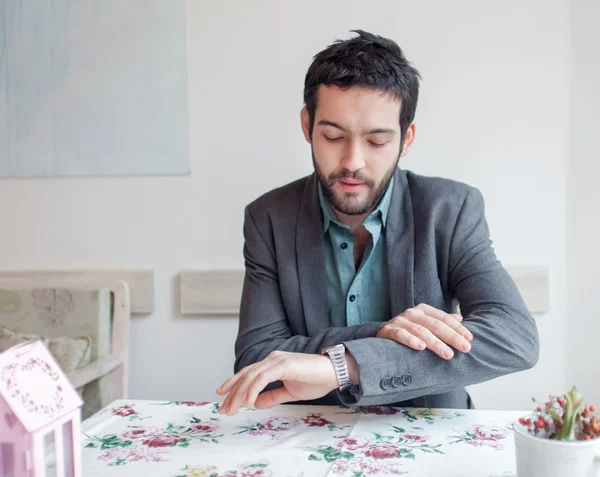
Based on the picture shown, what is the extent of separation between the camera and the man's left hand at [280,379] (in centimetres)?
106

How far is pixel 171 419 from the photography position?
3.88 ft

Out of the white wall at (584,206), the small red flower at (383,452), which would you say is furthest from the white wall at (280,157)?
the small red flower at (383,452)

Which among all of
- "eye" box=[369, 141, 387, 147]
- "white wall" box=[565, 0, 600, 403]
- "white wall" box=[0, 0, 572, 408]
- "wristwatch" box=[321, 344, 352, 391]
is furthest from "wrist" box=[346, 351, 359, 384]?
"white wall" box=[565, 0, 600, 403]

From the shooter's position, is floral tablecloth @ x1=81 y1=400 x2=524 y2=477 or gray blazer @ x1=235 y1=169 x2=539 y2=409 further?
gray blazer @ x1=235 y1=169 x2=539 y2=409

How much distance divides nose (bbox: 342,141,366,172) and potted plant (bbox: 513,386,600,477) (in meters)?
0.67

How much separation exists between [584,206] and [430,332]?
3.88 ft

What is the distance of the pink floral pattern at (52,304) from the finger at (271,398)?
1.29 m

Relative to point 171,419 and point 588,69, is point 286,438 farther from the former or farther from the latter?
point 588,69

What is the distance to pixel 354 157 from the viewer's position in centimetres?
134

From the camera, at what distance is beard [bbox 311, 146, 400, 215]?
1.37 metres

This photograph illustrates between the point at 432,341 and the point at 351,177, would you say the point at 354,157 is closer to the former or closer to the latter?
the point at 351,177

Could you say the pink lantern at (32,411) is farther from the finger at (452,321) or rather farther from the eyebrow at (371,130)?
the eyebrow at (371,130)

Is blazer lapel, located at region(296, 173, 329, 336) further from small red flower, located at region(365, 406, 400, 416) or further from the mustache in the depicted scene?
small red flower, located at region(365, 406, 400, 416)

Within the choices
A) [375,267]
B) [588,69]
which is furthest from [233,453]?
[588,69]
